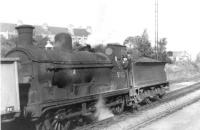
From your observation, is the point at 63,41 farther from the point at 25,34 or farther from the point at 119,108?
the point at 119,108

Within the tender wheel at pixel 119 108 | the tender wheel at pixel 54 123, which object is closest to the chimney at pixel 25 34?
the tender wheel at pixel 54 123

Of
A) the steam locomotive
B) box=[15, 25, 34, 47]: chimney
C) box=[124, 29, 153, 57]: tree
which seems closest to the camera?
the steam locomotive

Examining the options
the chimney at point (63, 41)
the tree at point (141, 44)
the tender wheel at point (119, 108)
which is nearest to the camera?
the chimney at point (63, 41)

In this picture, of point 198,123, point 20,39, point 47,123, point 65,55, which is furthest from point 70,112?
point 198,123

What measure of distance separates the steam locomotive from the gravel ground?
7.04ft

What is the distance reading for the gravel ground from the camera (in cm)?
986

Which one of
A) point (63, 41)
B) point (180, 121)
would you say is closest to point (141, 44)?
point (180, 121)

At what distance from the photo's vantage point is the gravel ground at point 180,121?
388 inches

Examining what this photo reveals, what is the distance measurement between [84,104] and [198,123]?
3.99 meters

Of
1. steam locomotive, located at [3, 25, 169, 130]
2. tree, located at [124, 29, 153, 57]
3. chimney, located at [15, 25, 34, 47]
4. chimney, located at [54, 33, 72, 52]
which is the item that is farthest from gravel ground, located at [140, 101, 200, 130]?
tree, located at [124, 29, 153, 57]

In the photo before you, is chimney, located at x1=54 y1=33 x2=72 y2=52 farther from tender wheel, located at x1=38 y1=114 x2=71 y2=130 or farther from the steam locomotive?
tender wheel, located at x1=38 y1=114 x2=71 y2=130

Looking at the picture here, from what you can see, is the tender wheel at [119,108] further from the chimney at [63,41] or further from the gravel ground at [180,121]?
the chimney at [63,41]

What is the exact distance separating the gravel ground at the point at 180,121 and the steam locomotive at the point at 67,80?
2.15 meters

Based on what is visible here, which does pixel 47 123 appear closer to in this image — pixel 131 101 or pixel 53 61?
pixel 53 61
